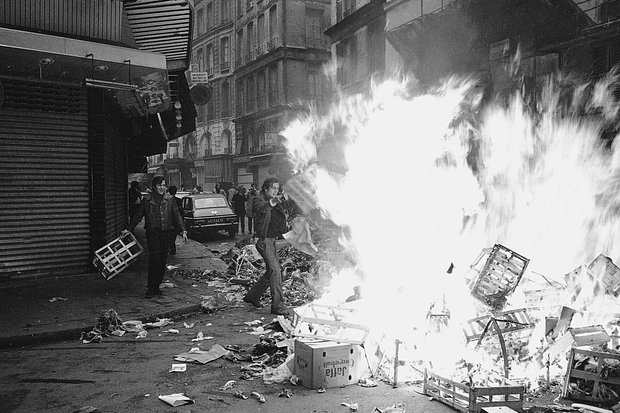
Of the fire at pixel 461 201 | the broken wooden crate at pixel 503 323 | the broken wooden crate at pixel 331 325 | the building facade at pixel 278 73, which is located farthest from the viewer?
the building facade at pixel 278 73

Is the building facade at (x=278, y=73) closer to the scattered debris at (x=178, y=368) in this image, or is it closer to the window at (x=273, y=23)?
the window at (x=273, y=23)

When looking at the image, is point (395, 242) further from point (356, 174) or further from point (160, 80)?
Result: point (160, 80)

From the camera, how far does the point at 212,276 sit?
12.2 metres

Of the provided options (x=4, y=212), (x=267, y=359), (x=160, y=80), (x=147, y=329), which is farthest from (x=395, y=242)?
(x=4, y=212)

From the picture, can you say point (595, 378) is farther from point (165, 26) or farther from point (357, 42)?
point (357, 42)

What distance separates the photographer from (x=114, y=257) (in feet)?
34.6

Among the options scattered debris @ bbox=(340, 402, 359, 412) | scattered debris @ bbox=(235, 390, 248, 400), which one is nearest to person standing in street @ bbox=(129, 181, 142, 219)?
scattered debris @ bbox=(235, 390, 248, 400)

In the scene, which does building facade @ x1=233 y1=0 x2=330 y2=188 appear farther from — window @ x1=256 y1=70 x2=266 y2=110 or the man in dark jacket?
the man in dark jacket

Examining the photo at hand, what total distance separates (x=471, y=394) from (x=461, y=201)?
631cm

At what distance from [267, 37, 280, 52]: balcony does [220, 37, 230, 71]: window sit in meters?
7.89

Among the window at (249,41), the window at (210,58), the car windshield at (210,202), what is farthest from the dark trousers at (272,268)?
the window at (210,58)

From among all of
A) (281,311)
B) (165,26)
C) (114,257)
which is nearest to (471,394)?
(281,311)

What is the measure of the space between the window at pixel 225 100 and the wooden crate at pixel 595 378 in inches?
1825

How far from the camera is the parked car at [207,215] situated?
20.1m
